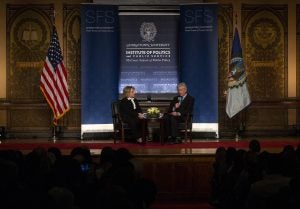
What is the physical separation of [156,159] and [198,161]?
1.94ft

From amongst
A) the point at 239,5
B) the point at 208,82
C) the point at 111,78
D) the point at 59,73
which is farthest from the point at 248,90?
the point at 59,73

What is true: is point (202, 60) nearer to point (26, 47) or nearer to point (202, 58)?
point (202, 58)

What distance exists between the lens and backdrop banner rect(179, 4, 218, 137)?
12500mm

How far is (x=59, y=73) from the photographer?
1245 cm

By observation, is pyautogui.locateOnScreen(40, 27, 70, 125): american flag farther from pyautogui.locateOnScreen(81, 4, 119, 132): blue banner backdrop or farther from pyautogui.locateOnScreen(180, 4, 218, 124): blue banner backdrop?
pyautogui.locateOnScreen(180, 4, 218, 124): blue banner backdrop

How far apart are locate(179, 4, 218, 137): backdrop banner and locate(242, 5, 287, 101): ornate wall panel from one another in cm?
115

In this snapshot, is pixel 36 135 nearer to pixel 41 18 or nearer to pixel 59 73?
pixel 59 73

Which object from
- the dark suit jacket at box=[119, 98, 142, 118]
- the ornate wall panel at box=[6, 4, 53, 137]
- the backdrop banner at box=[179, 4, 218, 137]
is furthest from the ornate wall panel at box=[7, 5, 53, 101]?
the backdrop banner at box=[179, 4, 218, 137]

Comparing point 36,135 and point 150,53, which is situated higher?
point 150,53

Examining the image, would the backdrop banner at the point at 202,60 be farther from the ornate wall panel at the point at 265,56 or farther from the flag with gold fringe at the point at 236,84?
the ornate wall panel at the point at 265,56

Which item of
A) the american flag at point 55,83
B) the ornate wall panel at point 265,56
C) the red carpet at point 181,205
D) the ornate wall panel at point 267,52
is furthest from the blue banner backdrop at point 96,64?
the red carpet at point 181,205

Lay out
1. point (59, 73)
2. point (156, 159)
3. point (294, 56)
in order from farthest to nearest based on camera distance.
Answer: point (294, 56)
point (59, 73)
point (156, 159)

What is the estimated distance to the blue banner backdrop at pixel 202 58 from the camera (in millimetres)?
12500

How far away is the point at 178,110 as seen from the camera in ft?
38.8
